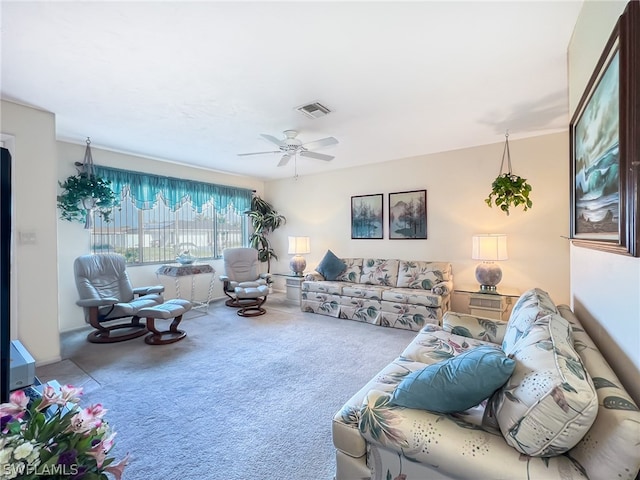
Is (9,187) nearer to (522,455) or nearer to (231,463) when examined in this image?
(231,463)

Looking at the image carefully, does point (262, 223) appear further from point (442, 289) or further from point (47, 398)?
point (47, 398)

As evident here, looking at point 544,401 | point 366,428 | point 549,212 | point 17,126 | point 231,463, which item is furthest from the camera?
point 549,212

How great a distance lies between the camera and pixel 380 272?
4762 mm

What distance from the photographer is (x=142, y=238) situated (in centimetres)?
475

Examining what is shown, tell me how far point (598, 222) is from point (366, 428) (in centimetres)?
141

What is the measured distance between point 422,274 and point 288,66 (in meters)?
3.43

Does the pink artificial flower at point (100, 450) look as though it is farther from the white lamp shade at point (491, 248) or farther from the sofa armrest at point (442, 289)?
the white lamp shade at point (491, 248)

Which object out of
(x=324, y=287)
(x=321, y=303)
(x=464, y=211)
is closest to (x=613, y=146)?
(x=464, y=211)

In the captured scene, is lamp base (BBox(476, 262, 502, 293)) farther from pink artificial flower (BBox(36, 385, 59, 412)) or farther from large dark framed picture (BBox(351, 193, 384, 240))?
pink artificial flower (BBox(36, 385, 59, 412))

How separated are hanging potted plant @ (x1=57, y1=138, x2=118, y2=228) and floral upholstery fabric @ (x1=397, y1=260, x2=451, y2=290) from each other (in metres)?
4.50

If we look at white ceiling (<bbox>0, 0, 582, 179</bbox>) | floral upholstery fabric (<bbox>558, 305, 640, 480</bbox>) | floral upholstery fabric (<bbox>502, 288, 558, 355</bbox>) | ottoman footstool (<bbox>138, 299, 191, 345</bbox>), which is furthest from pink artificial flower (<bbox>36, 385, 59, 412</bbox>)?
ottoman footstool (<bbox>138, 299, 191, 345</bbox>)

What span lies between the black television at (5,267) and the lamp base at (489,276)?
168 inches

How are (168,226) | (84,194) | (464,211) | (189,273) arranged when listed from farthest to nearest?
(168,226) < (189,273) < (464,211) < (84,194)

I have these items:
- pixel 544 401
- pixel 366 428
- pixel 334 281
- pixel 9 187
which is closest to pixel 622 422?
pixel 544 401
